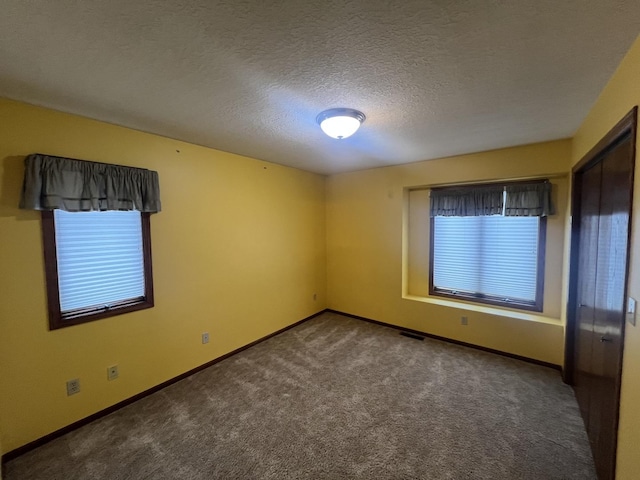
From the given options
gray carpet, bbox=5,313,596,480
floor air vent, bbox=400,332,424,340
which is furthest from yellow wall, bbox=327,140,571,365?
gray carpet, bbox=5,313,596,480

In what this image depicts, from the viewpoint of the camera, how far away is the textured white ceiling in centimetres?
109

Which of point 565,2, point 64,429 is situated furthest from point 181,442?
point 565,2

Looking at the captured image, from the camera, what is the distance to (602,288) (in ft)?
5.84

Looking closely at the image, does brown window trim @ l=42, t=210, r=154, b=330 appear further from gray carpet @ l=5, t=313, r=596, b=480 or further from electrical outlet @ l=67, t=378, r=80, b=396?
gray carpet @ l=5, t=313, r=596, b=480

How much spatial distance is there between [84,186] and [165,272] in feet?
3.24

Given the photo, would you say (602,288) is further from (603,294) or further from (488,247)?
(488,247)

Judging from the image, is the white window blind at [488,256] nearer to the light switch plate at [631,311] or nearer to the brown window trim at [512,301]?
the brown window trim at [512,301]

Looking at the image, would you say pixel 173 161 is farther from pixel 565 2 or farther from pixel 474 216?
pixel 474 216

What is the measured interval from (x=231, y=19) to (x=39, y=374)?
269cm

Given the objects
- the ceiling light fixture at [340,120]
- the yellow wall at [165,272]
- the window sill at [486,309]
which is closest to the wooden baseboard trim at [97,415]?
the yellow wall at [165,272]

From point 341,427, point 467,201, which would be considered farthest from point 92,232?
point 467,201

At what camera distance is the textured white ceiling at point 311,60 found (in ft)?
3.56

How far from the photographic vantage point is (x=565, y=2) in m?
1.04

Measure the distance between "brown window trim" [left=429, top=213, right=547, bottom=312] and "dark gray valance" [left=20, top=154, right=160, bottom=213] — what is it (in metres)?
3.53
